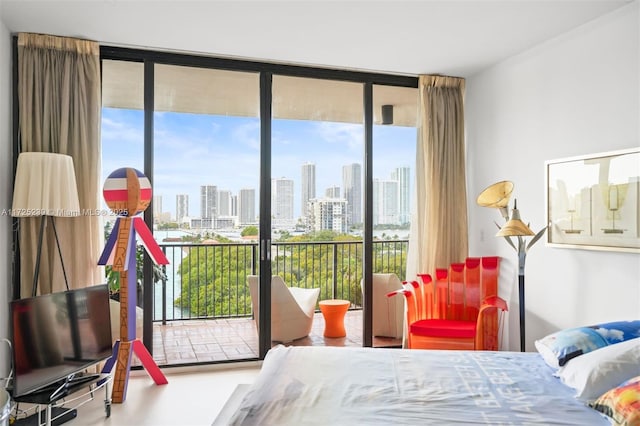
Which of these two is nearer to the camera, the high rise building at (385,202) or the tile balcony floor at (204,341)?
the tile balcony floor at (204,341)

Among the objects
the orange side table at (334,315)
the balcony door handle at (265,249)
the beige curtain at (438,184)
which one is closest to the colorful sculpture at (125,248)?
the balcony door handle at (265,249)

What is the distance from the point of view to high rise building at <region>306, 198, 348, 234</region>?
441 centimetres

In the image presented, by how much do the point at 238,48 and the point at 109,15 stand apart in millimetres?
990

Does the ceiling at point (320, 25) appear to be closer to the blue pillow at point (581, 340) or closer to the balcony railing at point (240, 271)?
the balcony railing at point (240, 271)

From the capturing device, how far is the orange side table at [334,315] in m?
4.58

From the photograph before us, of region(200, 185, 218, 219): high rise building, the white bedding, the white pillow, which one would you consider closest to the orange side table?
region(200, 185, 218, 219): high rise building

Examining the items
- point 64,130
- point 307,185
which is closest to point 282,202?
point 307,185

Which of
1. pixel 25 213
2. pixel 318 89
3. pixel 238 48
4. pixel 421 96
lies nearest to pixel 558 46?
pixel 421 96

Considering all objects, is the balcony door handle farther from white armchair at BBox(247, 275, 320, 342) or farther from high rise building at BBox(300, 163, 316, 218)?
high rise building at BBox(300, 163, 316, 218)

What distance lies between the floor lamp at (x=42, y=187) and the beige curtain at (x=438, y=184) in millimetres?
2941

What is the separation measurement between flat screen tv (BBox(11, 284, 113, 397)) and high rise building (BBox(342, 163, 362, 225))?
2.20 metres

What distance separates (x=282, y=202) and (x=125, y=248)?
4.65ft

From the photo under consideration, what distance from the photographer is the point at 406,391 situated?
85.7 inches

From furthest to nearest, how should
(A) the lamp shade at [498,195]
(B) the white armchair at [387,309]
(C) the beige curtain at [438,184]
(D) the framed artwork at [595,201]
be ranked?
(B) the white armchair at [387,309]
(C) the beige curtain at [438,184]
(A) the lamp shade at [498,195]
(D) the framed artwork at [595,201]
